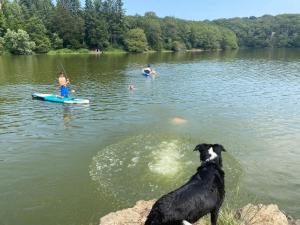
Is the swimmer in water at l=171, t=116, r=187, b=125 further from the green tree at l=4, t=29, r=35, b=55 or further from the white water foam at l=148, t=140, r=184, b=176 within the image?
the green tree at l=4, t=29, r=35, b=55

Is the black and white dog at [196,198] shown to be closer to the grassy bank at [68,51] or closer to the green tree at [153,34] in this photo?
the grassy bank at [68,51]

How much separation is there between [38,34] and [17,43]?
1260cm

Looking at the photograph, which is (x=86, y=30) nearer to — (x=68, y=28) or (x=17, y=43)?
(x=68, y=28)

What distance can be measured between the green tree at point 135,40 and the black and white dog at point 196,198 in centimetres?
11868

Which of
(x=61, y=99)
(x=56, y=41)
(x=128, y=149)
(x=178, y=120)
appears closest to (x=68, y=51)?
(x=56, y=41)

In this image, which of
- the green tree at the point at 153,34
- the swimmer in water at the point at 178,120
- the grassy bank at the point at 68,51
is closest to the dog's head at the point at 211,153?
the swimmer in water at the point at 178,120

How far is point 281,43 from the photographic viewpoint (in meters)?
193

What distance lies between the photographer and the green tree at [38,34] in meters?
102

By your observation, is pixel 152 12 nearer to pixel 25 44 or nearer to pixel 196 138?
pixel 25 44

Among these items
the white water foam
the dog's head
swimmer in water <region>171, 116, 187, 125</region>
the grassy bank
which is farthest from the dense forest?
the dog's head

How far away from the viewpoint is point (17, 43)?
94.2 metres

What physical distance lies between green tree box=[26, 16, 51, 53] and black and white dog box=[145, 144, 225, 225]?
3948 inches

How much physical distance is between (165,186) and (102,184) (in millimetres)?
2615

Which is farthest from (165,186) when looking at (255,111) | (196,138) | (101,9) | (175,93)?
(101,9)
